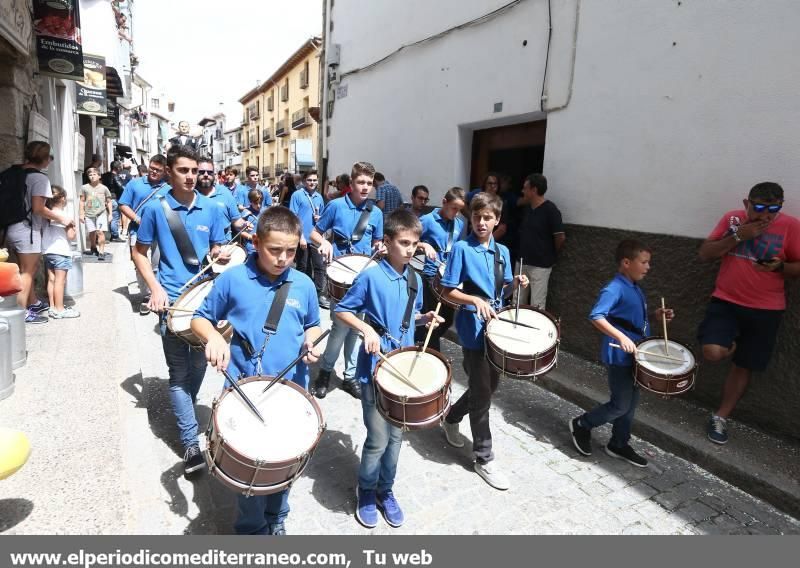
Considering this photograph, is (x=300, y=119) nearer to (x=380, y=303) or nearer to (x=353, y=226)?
(x=353, y=226)

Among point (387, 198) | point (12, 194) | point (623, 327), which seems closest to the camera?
point (623, 327)

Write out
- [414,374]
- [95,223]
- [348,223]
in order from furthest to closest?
[95,223] → [348,223] → [414,374]

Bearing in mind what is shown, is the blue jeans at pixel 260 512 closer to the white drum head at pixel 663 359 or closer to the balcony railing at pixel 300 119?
the white drum head at pixel 663 359

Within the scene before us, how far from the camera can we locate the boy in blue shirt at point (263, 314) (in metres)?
2.19

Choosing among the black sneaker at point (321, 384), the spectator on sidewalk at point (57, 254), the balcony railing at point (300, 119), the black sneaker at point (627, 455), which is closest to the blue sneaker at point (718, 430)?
the black sneaker at point (627, 455)

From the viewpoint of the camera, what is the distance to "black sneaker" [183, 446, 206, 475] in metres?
2.92

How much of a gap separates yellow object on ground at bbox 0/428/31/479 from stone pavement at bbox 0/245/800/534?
1.42ft

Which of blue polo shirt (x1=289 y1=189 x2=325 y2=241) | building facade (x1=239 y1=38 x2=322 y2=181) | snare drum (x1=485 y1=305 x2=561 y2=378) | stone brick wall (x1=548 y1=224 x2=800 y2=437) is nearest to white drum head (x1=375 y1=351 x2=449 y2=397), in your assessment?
snare drum (x1=485 y1=305 x2=561 y2=378)

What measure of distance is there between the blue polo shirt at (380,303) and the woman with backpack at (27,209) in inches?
165

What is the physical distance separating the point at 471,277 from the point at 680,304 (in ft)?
7.12

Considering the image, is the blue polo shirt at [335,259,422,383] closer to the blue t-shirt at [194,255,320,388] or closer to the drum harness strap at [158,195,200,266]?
the blue t-shirt at [194,255,320,388]

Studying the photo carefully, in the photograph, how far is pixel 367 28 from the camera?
920cm

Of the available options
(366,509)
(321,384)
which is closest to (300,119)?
(321,384)

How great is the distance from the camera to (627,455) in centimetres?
347
